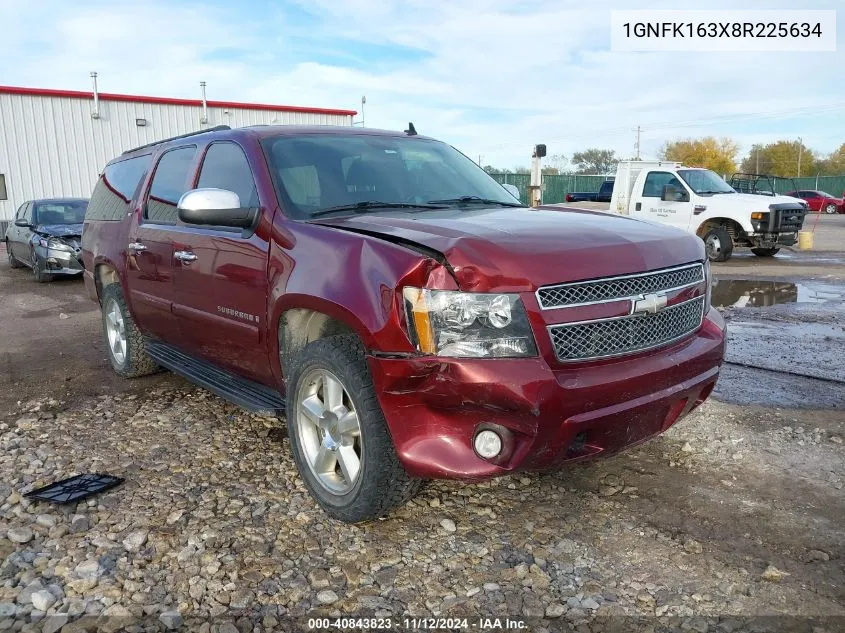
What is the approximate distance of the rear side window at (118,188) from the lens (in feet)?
17.0

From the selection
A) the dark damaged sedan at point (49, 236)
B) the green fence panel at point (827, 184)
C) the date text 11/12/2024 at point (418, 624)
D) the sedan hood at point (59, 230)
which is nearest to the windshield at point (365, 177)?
the date text 11/12/2024 at point (418, 624)

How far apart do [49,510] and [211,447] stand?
96 centimetres

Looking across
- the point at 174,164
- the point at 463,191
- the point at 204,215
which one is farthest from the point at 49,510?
the point at 463,191

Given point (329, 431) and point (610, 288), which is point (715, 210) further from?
point (329, 431)

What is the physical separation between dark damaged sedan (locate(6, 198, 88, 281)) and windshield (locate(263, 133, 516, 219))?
364 inches

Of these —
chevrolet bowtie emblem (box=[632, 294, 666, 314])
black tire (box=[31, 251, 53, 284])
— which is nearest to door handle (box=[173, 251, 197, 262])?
chevrolet bowtie emblem (box=[632, 294, 666, 314])

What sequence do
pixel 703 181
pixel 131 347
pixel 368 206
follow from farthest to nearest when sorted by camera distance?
1. pixel 703 181
2. pixel 131 347
3. pixel 368 206

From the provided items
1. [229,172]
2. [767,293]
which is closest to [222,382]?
[229,172]

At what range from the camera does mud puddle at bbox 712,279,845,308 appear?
29.1ft

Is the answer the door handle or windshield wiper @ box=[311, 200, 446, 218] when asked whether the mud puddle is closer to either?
windshield wiper @ box=[311, 200, 446, 218]

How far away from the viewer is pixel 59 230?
12.5 metres

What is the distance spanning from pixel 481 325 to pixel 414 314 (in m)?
0.26

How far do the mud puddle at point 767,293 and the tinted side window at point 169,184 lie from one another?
265 inches

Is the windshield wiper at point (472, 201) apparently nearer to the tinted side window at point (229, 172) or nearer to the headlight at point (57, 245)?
the tinted side window at point (229, 172)
